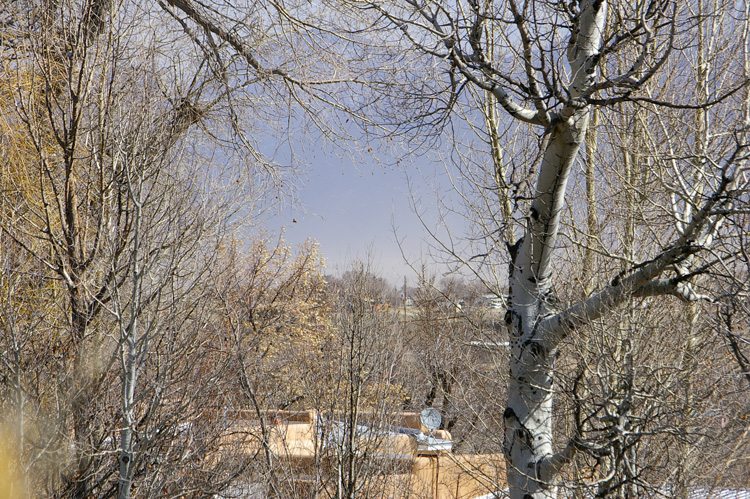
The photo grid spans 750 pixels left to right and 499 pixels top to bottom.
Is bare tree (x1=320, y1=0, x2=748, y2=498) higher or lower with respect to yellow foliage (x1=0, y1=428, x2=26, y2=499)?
higher

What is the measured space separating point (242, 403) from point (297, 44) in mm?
5825

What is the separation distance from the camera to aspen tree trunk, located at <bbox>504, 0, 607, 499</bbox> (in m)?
5.59

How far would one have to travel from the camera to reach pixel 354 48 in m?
8.29

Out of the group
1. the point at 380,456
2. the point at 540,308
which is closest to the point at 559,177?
the point at 540,308

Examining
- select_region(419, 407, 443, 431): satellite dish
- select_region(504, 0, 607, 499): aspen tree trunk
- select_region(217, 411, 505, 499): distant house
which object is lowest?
select_region(217, 411, 505, 499): distant house

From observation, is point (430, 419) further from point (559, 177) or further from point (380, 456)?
point (559, 177)

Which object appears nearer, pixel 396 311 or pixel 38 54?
pixel 38 54

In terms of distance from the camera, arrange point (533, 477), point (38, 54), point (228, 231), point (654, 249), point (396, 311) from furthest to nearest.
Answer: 1. point (396, 311)
2. point (228, 231)
3. point (654, 249)
4. point (38, 54)
5. point (533, 477)

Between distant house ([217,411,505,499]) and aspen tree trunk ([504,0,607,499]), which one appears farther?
distant house ([217,411,505,499])

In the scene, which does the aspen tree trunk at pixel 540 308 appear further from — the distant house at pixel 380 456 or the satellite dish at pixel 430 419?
the satellite dish at pixel 430 419

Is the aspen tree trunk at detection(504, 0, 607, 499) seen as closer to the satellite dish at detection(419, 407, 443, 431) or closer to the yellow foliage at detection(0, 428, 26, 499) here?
the satellite dish at detection(419, 407, 443, 431)

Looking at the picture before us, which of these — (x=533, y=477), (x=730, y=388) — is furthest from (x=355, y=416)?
(x=730, y=388)

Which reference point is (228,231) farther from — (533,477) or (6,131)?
(533,477)

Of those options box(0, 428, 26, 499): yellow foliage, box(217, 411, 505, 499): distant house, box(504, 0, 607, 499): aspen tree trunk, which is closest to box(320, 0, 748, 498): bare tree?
box(504, 0, 607, 499): aspen tree trunk
